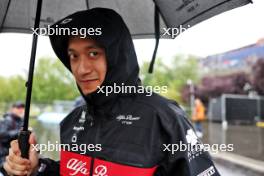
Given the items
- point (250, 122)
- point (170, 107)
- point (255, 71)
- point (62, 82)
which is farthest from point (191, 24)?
point (255, 71)

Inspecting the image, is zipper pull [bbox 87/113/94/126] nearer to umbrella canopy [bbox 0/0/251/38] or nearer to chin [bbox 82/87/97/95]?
chin [bbox 82/87/97/95]

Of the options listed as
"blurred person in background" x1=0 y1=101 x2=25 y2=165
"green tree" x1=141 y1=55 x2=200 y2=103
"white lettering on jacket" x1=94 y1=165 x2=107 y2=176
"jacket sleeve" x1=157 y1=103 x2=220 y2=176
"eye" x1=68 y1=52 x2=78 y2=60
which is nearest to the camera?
"jacket sleeve" x1=157 y1=103 x2=220 y2=176

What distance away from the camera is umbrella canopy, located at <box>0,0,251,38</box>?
7.33ft

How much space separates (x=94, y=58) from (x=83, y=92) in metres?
0.18

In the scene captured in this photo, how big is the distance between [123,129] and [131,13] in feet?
2.76

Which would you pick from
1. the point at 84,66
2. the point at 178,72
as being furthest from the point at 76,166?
the point at 178,72

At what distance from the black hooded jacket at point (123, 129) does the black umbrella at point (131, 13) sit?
300 millimetres

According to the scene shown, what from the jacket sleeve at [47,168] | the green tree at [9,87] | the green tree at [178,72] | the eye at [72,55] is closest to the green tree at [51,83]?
the green tree at [9,87]

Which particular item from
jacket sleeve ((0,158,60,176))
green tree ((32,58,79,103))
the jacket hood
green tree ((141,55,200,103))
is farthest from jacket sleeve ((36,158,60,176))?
green tree ((141,55,200,103))

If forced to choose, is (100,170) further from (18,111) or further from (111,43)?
(18,111)

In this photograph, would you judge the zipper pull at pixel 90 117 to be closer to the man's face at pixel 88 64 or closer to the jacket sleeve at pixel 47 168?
the man's face at pixel 88 64

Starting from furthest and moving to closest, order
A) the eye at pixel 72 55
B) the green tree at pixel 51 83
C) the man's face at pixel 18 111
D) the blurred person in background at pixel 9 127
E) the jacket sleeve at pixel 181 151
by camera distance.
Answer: the green tree at pixel 51 83
the man's face at pixel 18 111
the blurred person in background at pixel 9 127
the eye at pixel 72 55
the jacket sleeve at pixel 181 151

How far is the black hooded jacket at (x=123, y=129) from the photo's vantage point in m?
1.88

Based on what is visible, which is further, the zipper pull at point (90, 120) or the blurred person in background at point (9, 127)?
the blurred person in background at point (9, 127)
